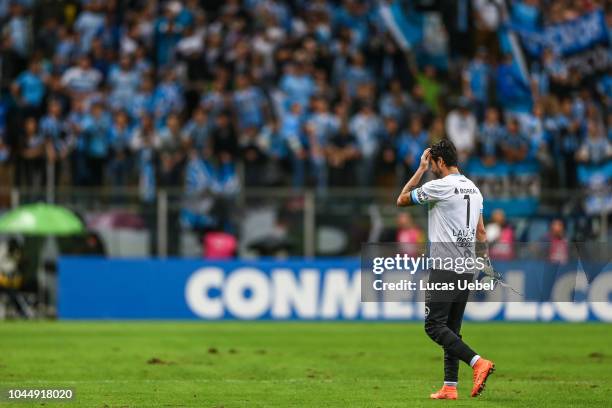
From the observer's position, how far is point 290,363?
17125mm

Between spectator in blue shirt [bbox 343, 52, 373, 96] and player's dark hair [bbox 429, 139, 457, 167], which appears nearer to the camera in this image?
player's dark hair [bbox 429, 139, 457, 167]

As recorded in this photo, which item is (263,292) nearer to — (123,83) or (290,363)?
(123,83)

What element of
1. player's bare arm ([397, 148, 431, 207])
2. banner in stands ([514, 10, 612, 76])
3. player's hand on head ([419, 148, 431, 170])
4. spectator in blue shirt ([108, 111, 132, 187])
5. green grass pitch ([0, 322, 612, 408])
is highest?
banner in stands ([514, 10, 612, 76])

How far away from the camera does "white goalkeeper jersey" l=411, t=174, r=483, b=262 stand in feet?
40.5

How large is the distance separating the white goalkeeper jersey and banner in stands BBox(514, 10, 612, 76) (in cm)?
1618

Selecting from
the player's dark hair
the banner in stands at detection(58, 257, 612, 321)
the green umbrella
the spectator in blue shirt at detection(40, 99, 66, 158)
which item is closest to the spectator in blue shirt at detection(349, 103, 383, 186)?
the banner in stands at detection(58, 257, 612, 321)

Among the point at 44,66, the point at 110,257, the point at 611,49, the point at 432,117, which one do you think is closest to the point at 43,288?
the point at 110,257

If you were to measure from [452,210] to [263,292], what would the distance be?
1325 cm

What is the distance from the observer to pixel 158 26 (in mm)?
28531

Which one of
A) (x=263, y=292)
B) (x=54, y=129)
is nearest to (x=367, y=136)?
(x=263, y=292)

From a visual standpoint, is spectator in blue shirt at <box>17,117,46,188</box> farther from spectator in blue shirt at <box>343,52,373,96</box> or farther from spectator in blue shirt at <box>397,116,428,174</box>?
spectator in blue shirt at <box>397,116,428,174</box>

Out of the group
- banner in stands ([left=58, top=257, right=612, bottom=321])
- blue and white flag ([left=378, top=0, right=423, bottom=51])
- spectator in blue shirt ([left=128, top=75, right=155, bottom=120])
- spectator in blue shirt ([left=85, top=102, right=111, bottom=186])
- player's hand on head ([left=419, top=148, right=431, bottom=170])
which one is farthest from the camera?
blue and white flag ([left=378, top=0, right=423, bottom=51])

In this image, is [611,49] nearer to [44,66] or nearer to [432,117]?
[432,117]

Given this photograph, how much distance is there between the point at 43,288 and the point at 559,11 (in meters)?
13.1
